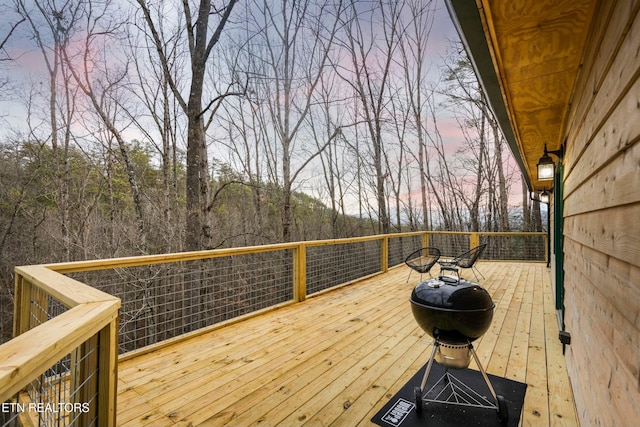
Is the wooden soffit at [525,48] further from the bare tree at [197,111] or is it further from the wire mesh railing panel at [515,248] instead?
the wire mesh railing panel at [515,248]

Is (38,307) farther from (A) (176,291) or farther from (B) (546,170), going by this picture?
(B) (546,170)

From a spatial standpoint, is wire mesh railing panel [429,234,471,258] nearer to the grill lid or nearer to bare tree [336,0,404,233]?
bare tree [336,0,404,233]

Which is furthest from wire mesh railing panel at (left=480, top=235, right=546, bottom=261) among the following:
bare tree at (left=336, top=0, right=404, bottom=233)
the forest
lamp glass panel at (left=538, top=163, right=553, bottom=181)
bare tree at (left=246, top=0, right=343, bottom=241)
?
bare tree at (left=246, top=0, right=343, bottom=241)

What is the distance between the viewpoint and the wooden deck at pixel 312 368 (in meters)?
1.84

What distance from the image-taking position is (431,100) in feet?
35.8

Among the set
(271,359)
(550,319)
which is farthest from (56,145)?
(550,319)

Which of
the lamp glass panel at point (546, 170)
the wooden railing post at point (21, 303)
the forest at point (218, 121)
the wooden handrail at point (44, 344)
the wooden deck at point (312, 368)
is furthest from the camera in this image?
the forest at point (218, 121)

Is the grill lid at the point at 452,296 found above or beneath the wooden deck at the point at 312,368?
above

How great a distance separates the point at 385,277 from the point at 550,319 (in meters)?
2.87

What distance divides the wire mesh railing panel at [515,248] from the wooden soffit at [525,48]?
626 cm

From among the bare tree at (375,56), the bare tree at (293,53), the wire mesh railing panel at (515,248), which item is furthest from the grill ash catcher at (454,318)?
the bare tree at (375,56)

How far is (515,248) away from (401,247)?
11.6 feet

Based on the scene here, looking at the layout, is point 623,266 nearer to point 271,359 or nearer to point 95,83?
point 271,359

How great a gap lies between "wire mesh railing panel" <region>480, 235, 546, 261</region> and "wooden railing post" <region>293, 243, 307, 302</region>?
233 inches
